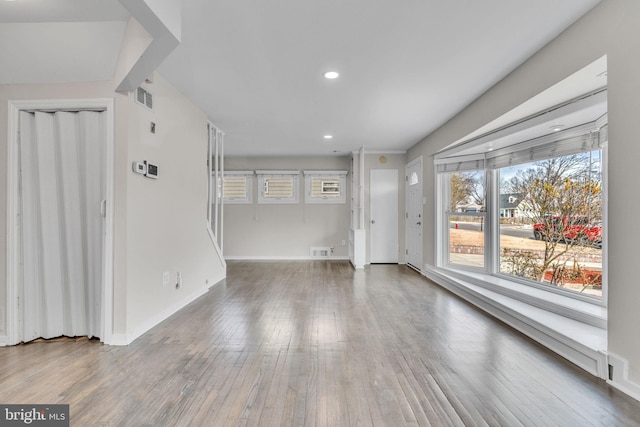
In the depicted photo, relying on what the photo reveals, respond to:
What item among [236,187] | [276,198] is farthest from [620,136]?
[236,187]

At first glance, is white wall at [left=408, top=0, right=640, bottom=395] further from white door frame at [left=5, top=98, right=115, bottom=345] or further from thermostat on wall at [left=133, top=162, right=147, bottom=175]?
white door frame at [left=5, top=98, right=115, bottom=345]

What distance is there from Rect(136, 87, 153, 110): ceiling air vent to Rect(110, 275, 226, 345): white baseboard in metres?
1.97

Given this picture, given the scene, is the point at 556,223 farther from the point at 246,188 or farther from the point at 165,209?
the point at 246,188

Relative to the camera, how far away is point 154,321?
279cm

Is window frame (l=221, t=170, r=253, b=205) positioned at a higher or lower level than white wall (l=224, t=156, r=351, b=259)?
higher

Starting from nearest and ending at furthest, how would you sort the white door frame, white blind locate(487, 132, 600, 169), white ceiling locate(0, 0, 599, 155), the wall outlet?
white ceiling locate(0, 0, 599, 155) < the white door frame < white blind locate(487, 132, 600, 169) < the wall outlet

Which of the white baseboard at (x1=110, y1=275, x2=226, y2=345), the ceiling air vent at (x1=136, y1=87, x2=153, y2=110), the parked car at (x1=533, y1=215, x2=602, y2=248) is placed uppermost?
the ceiling air vent at (x1=136, y1=87, x2=153, y2=110)

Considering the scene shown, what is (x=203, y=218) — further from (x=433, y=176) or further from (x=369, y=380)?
(x=433, y=176)

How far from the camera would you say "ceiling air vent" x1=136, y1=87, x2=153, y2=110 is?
2.56 metres

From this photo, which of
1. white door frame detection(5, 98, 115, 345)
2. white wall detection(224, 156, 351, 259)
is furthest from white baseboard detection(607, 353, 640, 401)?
white wall detection(224, 156, 351, 259)

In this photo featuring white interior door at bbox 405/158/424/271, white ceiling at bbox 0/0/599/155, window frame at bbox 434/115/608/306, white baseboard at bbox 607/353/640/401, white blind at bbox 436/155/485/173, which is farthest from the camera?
white interior door at bbox 405/158/424/271

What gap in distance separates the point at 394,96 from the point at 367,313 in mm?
2423

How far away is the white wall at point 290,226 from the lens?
684 centimetres

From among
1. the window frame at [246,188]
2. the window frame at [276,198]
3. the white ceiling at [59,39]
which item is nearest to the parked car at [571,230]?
the white ceiling at [59,39]
